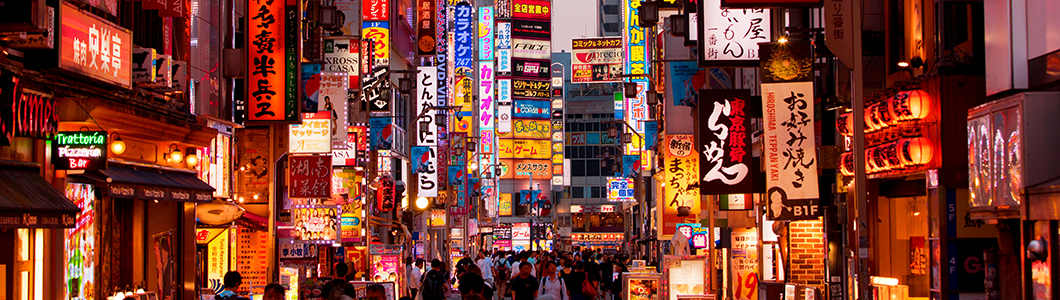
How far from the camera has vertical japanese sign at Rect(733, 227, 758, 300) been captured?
2188 cm

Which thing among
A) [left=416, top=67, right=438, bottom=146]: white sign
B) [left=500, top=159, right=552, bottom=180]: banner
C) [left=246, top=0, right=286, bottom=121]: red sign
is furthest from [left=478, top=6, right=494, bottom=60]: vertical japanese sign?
[left=246, top=0, right=286, bottom=121]: red sign

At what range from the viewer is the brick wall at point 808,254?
18.4 m

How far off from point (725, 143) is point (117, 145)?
367 inches

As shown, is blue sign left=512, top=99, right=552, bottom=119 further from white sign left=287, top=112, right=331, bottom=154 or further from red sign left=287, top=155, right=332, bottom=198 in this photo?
red sign left=287, top=155, right=332, bottom=198

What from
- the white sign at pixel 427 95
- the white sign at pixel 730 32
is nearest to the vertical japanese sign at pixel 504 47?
the white sign at pixel 427 95

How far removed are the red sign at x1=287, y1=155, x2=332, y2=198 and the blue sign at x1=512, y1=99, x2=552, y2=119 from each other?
48.2 m

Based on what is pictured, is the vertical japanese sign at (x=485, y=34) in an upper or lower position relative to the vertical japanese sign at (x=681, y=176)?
upper

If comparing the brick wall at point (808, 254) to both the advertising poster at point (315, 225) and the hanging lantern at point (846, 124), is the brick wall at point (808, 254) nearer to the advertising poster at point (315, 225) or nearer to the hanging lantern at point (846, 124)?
the hanging lantern at point (846, 124)

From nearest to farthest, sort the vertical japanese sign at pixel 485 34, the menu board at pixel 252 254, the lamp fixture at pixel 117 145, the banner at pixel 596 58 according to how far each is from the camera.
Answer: the lamp fixture at pixel 117 145
the menu board at pixel 252 254
the banner at pixel 596 58
the vertical japanese sign at pixel 485 34

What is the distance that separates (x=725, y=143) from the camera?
16.4 m

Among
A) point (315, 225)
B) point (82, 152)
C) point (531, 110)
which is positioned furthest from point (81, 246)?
point (531, 110)

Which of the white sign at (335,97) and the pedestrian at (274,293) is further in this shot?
the white sign at (335,97)

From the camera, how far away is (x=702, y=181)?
16.2m

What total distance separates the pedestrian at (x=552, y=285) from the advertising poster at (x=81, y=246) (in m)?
6.46
